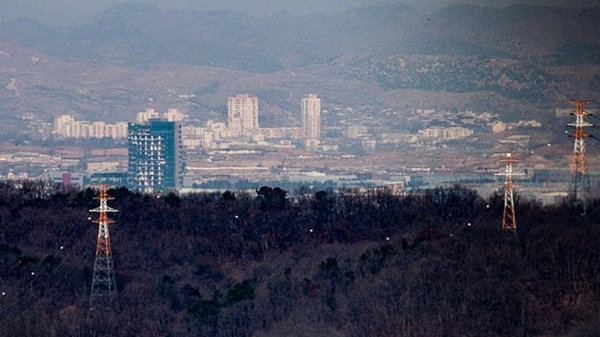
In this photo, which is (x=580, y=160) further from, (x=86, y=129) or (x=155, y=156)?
(x=86, y=129)

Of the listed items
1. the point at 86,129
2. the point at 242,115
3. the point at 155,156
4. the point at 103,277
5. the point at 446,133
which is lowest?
the point at 103,277

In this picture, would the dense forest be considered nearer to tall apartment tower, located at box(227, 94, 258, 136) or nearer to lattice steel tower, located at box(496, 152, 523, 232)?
lattice steel tower, located at box(496, 152, 523, 232)

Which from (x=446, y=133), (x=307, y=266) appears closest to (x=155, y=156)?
(x=446, y=133)

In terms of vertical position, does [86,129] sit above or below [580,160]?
above

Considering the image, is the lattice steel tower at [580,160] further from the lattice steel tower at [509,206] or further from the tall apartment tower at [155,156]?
the tall apartment tower at [155,156]

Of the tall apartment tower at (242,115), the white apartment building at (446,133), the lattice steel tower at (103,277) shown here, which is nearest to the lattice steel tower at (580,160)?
the lattice steel tower at (103,277)

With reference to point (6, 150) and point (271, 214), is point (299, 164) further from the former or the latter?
point (271, 214)
